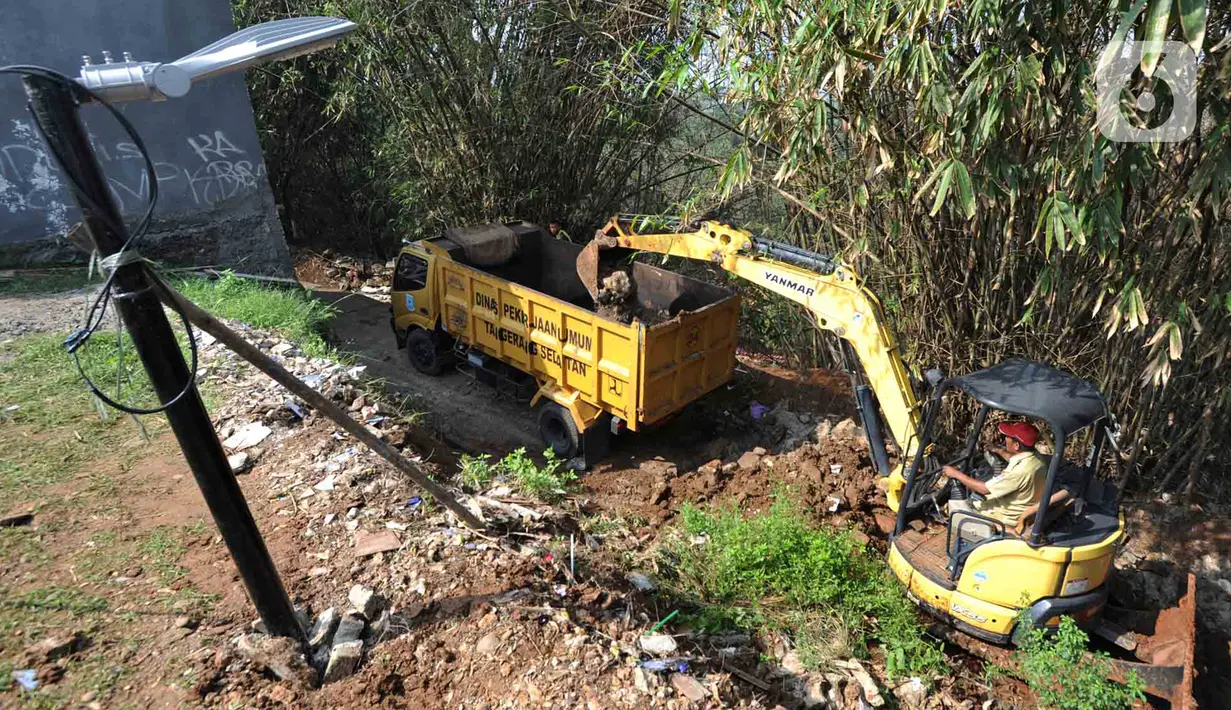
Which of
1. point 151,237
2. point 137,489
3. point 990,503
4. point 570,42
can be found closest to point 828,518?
point 990,503

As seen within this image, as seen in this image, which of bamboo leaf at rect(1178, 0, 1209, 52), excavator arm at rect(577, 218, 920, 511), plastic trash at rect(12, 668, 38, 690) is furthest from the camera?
excavator arm at rect(577, 218, 920, 511)

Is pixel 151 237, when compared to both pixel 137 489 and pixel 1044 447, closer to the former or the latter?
pixel 137 489

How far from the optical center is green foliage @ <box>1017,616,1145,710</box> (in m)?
3.31

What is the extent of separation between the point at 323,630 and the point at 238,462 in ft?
6.76

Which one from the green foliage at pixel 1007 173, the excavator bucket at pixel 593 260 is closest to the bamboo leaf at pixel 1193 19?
the green foliage at pixel 1007 173

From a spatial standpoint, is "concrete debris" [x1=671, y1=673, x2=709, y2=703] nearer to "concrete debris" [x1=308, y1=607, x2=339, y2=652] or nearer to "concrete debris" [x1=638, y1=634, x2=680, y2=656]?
"concrete debris" [x1=638, y1=634, x2=680, y2=656]

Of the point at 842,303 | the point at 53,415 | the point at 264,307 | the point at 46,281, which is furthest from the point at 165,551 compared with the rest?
the point at 46,281

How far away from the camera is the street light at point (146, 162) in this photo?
2148 mm

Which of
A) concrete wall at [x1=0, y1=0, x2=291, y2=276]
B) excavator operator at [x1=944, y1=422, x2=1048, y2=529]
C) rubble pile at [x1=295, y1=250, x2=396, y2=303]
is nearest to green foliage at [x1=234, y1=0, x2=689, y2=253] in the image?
rubble pile at [x1=295, y1=250, x2=396, y2=303]

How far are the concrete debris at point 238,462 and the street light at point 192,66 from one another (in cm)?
298

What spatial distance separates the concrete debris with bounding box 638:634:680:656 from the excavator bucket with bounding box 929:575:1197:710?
193 centimetres

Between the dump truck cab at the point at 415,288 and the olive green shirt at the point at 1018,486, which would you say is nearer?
the olive green shirt at the point at 1018,486

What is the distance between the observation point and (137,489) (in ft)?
14.1

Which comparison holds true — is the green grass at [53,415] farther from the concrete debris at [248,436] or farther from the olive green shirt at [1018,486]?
the olive green shirt at [1018,486]
